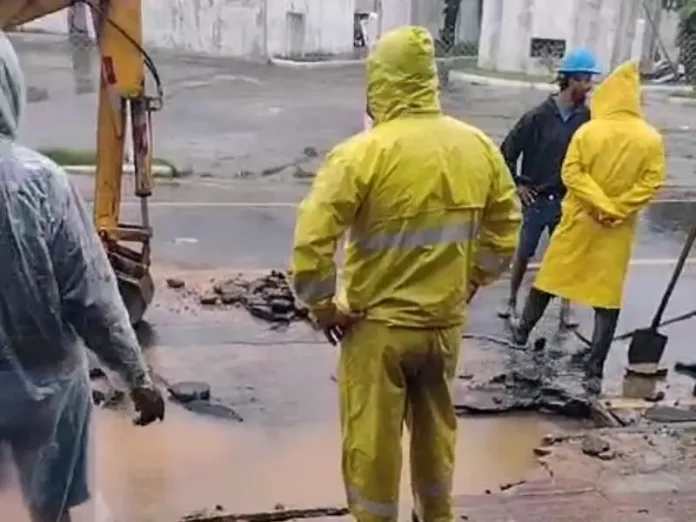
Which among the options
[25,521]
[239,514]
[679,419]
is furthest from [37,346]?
[679,419]

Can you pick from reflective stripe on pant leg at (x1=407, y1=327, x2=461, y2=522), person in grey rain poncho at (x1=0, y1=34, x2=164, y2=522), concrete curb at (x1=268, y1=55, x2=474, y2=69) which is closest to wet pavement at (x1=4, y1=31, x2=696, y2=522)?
reflective stripe on pant leg at (x1=407, y1=327, x2=461, y2=522)

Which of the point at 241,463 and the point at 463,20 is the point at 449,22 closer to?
the point at 463,20

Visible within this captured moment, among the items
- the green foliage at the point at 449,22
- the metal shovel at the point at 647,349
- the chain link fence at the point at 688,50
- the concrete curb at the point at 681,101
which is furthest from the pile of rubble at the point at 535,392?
the green foliage at the point at 449,22

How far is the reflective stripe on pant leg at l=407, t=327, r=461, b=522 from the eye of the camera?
4426 mm

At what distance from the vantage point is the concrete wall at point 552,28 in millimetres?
24047

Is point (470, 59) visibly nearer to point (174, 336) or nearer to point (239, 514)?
point (174, 336)

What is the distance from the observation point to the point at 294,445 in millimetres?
6188

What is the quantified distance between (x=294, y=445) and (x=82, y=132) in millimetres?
11135

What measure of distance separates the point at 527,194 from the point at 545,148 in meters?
0.32

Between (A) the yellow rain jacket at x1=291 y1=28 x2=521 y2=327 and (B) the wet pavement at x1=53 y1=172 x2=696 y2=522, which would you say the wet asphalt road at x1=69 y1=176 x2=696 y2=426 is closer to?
(B) the wet pavement at x1=53 y1=172 x2=696 y2=522

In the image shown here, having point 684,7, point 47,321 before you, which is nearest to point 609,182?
point 47,321

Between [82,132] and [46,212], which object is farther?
[82,132]

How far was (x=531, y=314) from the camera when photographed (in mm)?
7629

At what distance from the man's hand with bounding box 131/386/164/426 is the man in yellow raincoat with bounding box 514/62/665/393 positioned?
140 inches
